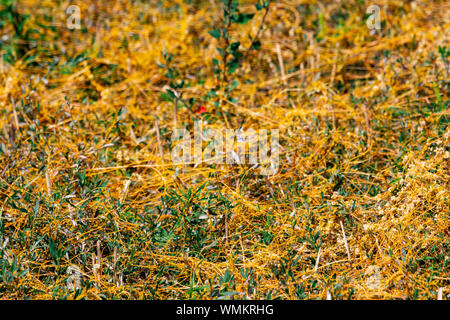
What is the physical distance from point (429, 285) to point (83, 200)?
5.02 feet

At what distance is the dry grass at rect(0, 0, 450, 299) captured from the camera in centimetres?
189

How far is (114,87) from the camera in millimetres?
3086

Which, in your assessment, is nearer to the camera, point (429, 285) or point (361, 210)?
point (429, 285)

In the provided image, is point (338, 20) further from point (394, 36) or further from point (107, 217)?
point (107, 217)

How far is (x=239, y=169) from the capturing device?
2.34 metres

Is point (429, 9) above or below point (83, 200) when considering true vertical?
above

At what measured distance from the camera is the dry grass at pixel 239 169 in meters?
1.89

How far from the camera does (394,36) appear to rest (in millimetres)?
3273

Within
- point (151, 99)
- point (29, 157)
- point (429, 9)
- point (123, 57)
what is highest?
point (429, 9)
